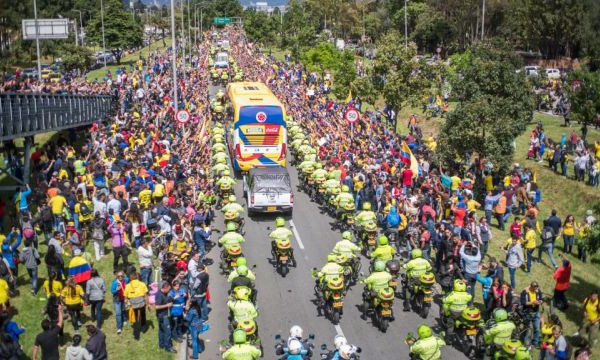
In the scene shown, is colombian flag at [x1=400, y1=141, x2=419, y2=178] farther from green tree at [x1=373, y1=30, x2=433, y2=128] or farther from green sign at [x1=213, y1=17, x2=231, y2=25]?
green sign at [x1=213, y1=17, x2=231, y2=25]

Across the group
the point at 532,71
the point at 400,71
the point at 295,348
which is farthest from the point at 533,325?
the point at 532,71

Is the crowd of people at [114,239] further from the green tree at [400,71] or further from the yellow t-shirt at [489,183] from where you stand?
the yellow t-shirt at [489,183]

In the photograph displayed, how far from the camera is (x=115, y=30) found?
275 ft

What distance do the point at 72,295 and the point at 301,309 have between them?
580 cm

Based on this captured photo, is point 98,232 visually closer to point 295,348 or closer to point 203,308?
point 203,308

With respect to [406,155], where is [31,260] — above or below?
below

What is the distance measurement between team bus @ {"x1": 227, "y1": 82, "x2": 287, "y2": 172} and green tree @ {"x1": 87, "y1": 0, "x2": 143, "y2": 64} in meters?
60.2

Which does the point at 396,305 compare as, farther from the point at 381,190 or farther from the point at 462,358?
the point at 381,190

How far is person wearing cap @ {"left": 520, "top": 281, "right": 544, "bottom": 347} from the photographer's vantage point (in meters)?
14.8

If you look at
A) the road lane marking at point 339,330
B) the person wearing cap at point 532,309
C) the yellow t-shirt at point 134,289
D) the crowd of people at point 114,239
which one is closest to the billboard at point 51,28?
the crowd of people at point 114,239

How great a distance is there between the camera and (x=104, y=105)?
132 ft

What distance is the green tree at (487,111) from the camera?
2750 cm

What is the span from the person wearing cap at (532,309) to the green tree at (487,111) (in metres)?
13.0

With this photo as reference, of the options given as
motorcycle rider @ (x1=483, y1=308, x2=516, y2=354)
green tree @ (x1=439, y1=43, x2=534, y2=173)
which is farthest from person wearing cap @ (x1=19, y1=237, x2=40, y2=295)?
green tree @ (x1=439, y1=43, x2=534, y2=173)
